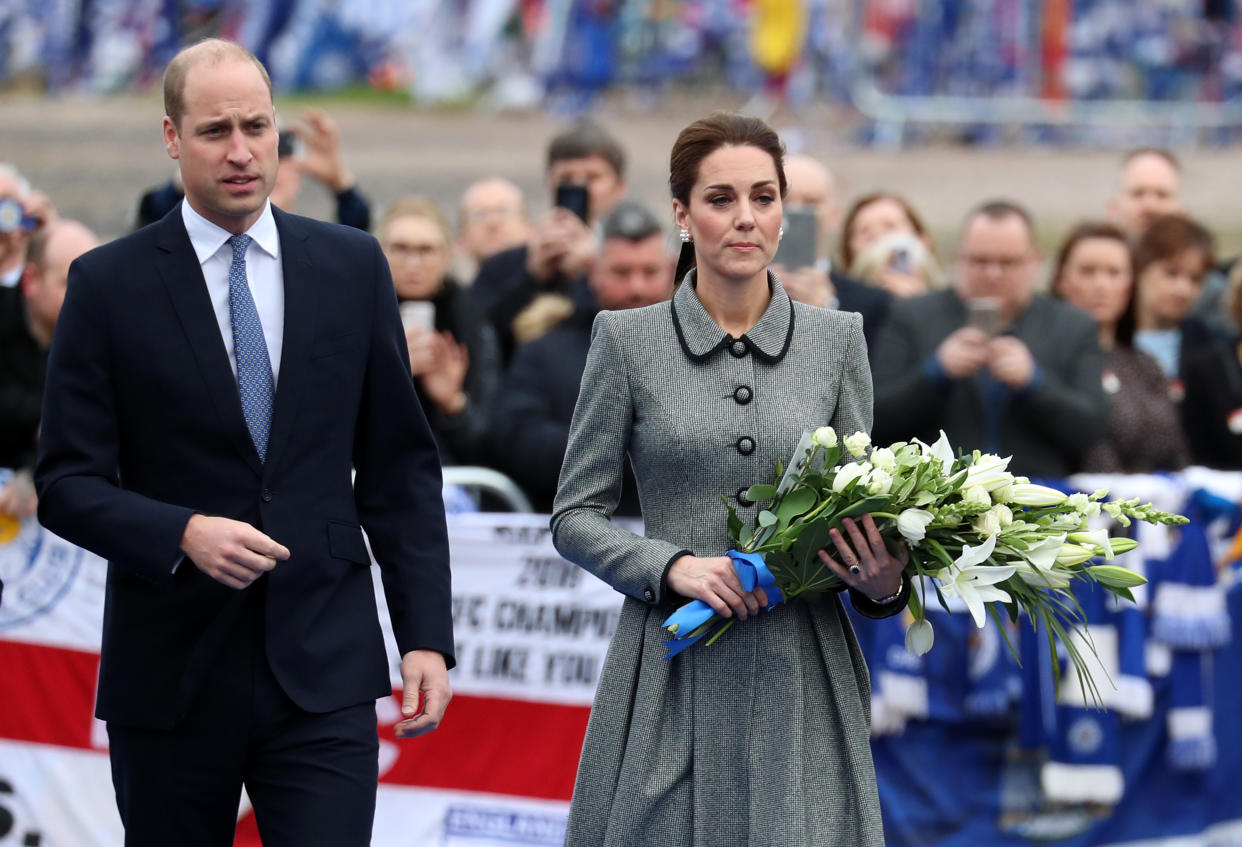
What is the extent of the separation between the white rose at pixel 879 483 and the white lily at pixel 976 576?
0.64ft

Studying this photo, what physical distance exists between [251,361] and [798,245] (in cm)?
287

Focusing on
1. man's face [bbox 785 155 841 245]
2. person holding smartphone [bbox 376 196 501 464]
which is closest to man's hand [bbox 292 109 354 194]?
person holding smartphone [bbox 376 196 501 464]

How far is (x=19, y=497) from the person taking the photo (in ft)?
21.0

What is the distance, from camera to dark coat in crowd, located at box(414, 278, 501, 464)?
684 centimetres

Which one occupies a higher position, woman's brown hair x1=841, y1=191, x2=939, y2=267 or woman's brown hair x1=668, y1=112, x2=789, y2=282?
woman's brown hair x1=841, y1=191, x2=939, y2=267

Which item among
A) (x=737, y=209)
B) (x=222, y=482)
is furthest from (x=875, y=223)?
(x=222, y=482)

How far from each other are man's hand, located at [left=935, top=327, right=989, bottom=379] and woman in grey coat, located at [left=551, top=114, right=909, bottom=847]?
243 centimetres

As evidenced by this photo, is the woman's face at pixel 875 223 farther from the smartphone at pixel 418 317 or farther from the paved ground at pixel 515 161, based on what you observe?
the paved ground at pixel 515 161

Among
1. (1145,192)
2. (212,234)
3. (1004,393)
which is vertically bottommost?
(1004,393)

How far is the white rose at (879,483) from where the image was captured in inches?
136

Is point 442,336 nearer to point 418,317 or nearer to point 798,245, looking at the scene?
point 418,317

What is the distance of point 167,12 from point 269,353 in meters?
22.8

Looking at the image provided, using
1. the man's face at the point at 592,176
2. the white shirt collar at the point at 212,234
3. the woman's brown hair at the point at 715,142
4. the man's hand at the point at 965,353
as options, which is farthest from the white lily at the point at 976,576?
the man's face at the point at 592,176

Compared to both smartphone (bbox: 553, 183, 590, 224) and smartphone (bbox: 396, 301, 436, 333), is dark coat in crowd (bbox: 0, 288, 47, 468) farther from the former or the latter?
smartphone (bbox: 553, 183, 590, 224)
